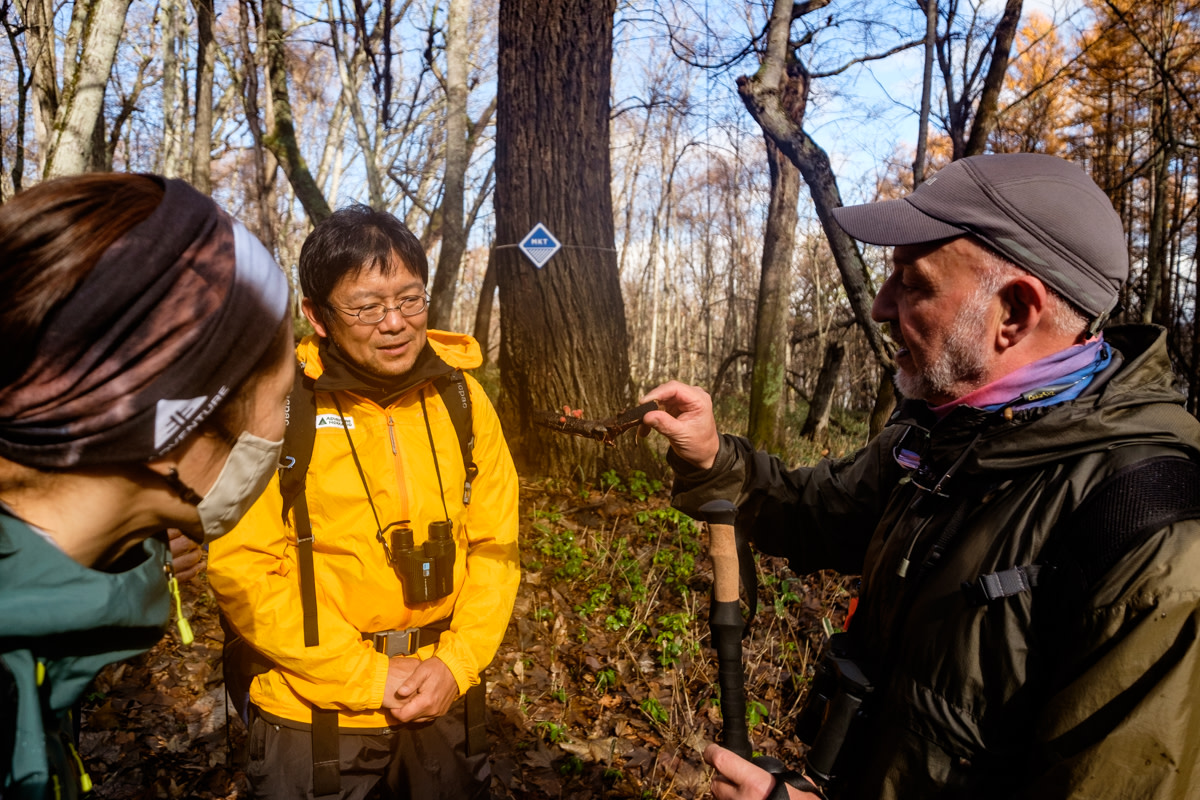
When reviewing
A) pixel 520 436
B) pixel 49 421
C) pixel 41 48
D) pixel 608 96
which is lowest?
pixel 520 436

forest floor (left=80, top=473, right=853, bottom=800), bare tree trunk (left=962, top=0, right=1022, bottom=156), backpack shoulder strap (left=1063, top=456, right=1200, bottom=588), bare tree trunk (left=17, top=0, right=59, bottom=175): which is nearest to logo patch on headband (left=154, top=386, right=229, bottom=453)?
backpack shoulder strap (left=1063, top=456, right=1200, bottom=588)

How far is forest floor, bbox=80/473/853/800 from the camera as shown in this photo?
138 inches

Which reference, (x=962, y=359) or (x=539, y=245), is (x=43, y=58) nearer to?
(x=539, y=245)

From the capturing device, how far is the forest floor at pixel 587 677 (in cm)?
350

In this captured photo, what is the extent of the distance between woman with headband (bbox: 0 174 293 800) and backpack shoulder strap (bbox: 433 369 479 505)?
122cm

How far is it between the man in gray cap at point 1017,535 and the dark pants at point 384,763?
3.70ft

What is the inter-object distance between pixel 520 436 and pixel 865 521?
4075 millimetres

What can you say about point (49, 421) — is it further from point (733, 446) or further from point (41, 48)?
point (41, 48)

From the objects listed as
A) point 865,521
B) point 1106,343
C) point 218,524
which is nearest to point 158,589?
point 218,524

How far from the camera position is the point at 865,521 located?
227 centimetres

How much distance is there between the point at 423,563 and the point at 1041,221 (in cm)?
204

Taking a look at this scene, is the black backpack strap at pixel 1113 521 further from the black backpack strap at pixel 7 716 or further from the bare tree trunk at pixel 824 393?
the bare tree trunk at pixel 824 393

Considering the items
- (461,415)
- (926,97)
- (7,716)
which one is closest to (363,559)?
(461,415)

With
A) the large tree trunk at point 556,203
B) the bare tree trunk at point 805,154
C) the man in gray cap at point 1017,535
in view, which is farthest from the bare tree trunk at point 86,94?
the man in gray cap at point 1017,535
